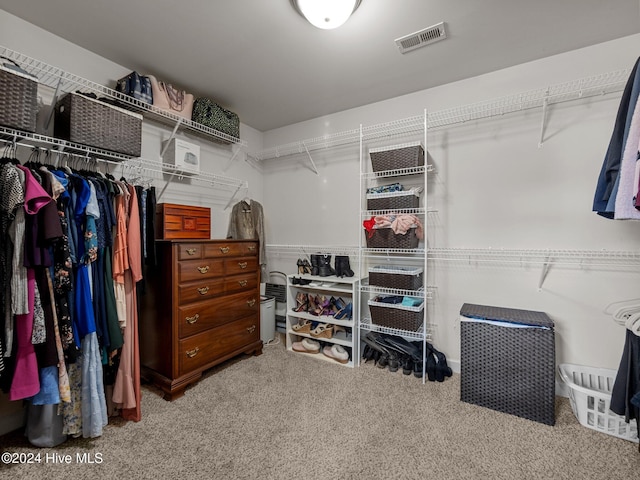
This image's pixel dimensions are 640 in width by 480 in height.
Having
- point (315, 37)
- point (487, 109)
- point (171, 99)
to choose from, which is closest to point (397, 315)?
point (487, 109)

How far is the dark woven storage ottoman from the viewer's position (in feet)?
5.42

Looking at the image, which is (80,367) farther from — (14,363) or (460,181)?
(460,181)

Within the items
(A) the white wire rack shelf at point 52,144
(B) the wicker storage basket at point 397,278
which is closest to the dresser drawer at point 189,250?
(A) the white wire rack shelf at point 52,144

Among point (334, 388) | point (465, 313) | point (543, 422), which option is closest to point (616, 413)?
point (543, 422)

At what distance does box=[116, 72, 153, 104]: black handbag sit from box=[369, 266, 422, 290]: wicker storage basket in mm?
2076

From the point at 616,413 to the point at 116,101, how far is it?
3.39 metres

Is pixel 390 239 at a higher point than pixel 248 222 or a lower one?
lower

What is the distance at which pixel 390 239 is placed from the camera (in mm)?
2242

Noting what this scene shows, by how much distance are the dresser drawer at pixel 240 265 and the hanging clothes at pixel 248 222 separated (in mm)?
384

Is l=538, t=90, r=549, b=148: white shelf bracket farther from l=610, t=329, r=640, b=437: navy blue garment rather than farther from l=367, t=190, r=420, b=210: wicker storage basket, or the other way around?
l=610, t=329, r=640, b=437: navy blue garment

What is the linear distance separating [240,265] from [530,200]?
7.30 ft

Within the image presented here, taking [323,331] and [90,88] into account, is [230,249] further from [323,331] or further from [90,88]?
[90,88]

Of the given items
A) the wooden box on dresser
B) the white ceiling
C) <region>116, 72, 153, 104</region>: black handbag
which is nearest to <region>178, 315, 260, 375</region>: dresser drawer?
the wooden box on dresser

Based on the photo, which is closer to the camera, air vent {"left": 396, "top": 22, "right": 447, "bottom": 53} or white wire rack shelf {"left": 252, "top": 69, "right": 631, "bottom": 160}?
air vent {"left": 396, "top": 22, "right": 447, "bottom": 53}
